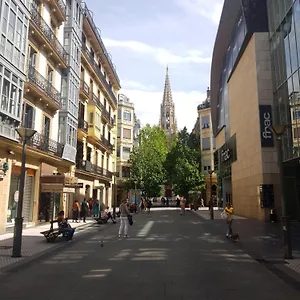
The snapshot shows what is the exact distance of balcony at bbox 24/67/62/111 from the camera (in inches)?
741

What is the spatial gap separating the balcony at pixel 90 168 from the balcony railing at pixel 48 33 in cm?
932

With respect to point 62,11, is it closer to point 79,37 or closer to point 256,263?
point 79,37

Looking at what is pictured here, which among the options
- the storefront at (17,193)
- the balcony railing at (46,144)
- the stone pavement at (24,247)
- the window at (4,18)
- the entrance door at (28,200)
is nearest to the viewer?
the stone pavement at (24,247)

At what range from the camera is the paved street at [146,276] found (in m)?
6.23

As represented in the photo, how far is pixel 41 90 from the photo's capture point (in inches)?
793

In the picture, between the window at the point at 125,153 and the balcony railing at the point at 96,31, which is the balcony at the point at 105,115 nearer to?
the balcony railing at the point at 96,31

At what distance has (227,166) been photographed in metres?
36.3

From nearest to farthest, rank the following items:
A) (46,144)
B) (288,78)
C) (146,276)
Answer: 1. (146,276)
2. (288,78)
3. (46,144)

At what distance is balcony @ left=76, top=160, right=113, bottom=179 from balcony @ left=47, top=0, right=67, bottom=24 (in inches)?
465

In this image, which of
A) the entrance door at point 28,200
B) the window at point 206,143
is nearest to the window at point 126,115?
the window at point 206,143

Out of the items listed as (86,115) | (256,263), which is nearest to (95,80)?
(86,115)

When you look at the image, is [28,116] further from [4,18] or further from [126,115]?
[126,115]

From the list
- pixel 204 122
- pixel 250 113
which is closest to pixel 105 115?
pixel 250 113

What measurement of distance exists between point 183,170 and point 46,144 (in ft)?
106
